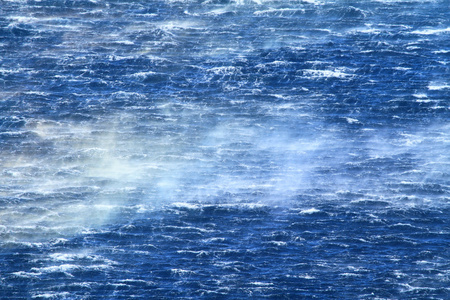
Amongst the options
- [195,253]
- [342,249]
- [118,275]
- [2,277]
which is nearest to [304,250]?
[342,249]

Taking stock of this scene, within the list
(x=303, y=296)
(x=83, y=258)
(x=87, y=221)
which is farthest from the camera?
(x=87, y=221)

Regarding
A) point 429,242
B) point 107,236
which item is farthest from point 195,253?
point 429,242

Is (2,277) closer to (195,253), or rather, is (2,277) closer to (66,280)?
(66,280)

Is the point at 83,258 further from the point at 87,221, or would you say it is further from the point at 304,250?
the point at 304,250

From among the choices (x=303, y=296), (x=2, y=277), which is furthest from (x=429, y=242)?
(x=2, y=277)

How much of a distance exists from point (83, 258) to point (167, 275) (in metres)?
20.1

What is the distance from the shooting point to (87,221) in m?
198

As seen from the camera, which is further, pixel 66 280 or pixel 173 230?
pixel 173 230

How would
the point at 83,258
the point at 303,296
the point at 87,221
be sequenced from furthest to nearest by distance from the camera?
the point at 87,221 → the point at 83,258 → the point at 303,296

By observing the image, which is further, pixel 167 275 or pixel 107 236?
pixel 107 236

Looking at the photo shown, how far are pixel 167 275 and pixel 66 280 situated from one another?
21710 mm

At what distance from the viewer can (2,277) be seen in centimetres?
17825

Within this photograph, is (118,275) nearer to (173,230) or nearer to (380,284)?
(173,230)

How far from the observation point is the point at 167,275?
589 ft
